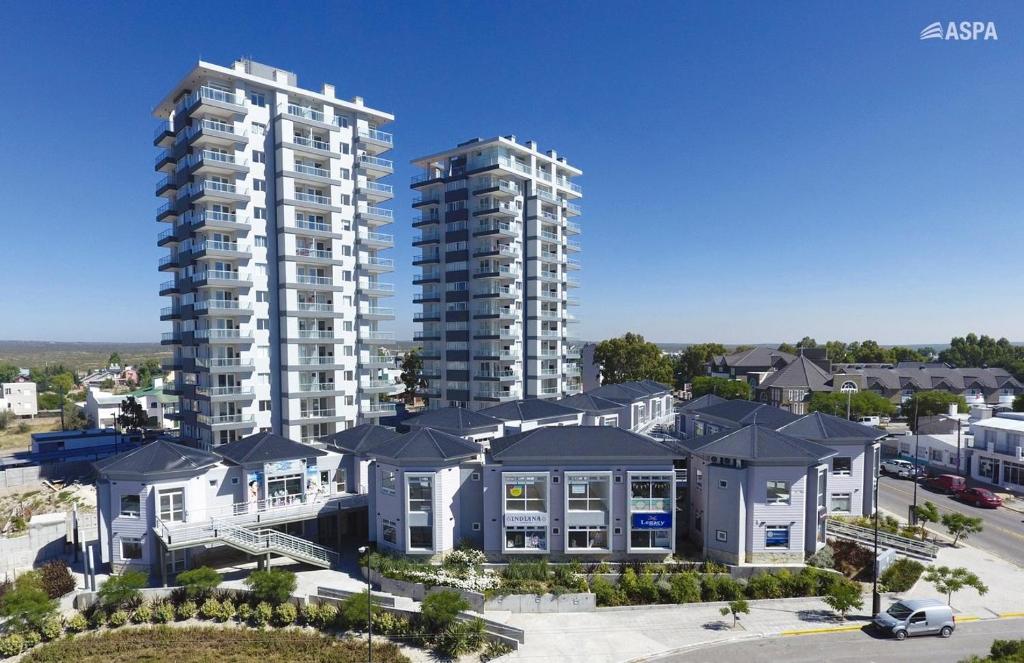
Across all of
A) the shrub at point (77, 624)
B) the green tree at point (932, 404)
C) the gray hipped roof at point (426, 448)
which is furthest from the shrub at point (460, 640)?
the green tree at point (932, 404)

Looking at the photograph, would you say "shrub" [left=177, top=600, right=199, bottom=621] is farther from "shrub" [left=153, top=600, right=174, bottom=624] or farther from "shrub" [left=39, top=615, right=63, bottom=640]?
"shrub" [left=39, top=615, right=63, bottom=640]

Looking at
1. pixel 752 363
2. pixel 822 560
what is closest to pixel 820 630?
pixel 822 560

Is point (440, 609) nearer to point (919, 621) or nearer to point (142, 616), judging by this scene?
point (142, 616)

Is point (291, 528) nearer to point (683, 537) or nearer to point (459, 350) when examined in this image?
point (683, 537)

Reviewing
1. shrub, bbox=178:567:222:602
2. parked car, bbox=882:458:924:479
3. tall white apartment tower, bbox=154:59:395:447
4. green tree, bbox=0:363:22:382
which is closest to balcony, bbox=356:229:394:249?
tall white apartment tower, bbox=154:59:395:447

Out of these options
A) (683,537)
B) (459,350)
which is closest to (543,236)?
(459,350)

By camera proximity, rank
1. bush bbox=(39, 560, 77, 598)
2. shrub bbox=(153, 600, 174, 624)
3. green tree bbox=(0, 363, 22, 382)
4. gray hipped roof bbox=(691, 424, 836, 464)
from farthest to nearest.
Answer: green tree bbox=(0, 363, 22, 382), gray hipped roof bbox=(691, 424, 836, 464), bush bbox=(39, 560, 77, 598), shrub bbox=(153, 600, 174, 624)

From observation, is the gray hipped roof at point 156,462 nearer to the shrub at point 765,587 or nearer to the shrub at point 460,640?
the shrub at point 460,640

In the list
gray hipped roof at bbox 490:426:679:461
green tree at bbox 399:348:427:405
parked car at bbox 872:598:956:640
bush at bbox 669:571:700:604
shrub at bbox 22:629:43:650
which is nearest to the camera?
parked car at bbox 872:598:956:640
